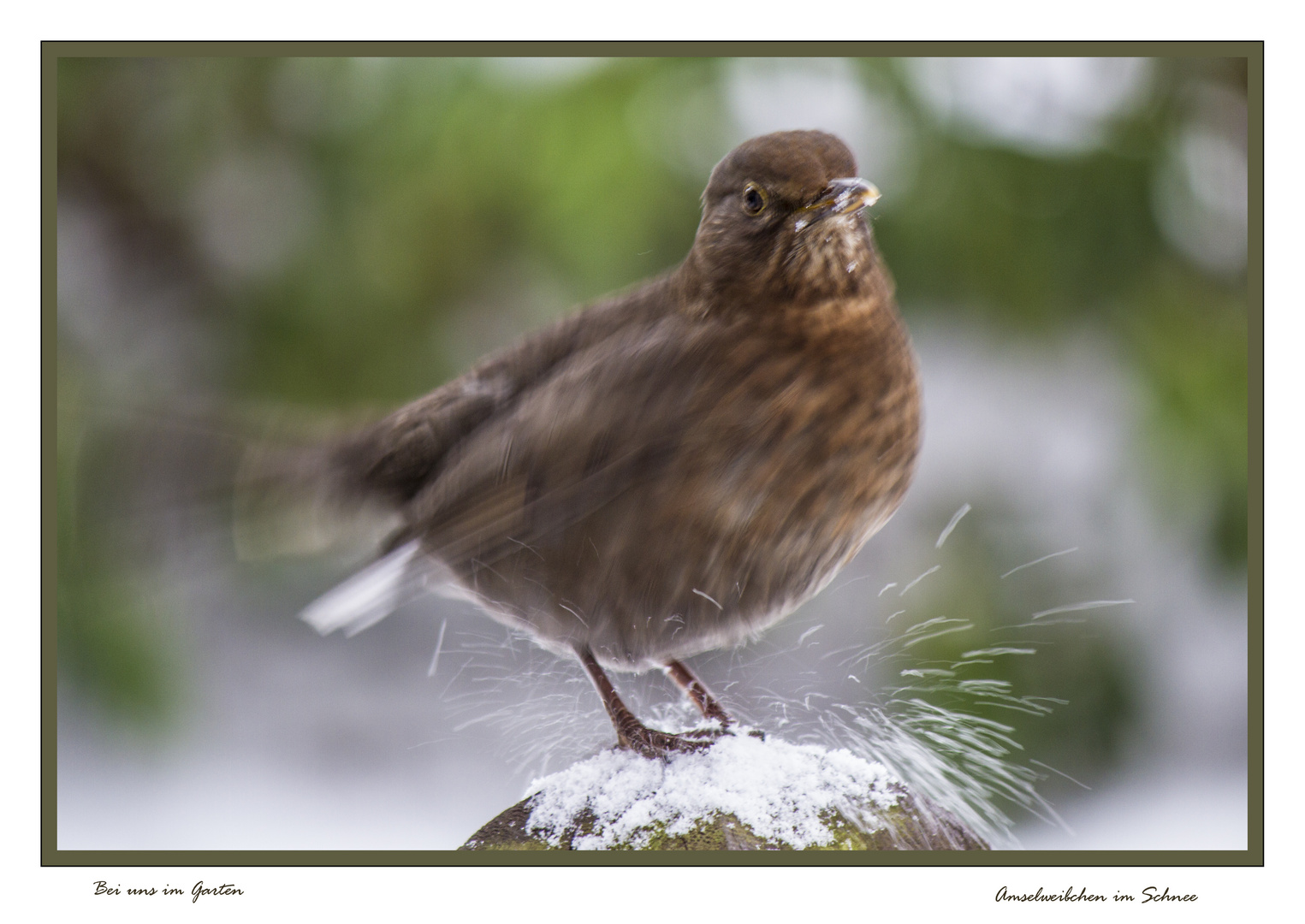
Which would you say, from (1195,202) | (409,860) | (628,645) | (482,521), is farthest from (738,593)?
(1195,202)

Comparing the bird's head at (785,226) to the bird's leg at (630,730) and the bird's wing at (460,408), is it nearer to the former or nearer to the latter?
the bird's wing at (460,408)

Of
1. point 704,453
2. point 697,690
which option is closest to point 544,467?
point 704,453

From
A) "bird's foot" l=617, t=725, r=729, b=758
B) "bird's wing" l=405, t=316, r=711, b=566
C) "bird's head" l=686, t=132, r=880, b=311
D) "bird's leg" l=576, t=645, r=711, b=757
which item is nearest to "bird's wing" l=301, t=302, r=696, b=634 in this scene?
"bird's wing" l=405, t=316, r=711, b=566

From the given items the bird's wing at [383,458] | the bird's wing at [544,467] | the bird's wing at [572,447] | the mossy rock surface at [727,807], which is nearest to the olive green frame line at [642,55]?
the mossy rock surface at [727,807]

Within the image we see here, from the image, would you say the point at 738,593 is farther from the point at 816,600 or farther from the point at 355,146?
the point at 355,146

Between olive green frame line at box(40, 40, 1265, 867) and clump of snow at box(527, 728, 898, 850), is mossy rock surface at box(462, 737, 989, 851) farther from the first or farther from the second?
olive green frame line at box(40, 40, 1265, 867)

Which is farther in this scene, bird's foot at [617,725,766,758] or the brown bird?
bird's foot at [617,725,766,758]

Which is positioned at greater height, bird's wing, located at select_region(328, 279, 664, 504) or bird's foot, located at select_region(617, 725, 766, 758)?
bird's wing, located at select_region(328, 279, 664, 504)
